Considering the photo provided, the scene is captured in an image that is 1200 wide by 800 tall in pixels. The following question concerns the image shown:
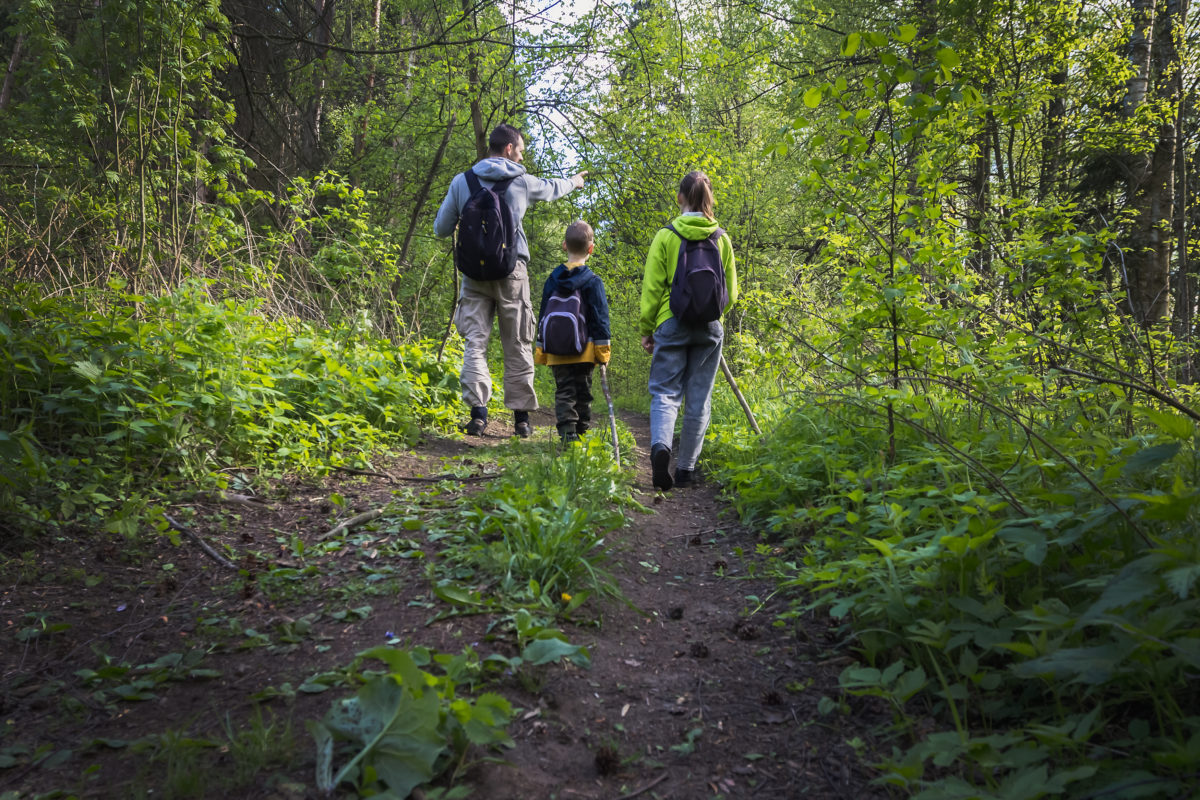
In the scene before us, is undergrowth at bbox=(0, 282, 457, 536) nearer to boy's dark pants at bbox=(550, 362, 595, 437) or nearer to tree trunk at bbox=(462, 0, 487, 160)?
boy's dark pants at bbox=(550, 362, 595, 437)

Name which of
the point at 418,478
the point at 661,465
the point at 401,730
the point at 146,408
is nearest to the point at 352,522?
the point at 418,478

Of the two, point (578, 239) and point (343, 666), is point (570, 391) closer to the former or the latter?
point (578, 239)

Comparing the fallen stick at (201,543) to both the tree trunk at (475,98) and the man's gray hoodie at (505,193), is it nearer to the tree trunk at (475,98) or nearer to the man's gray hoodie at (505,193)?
the man's gray hoodie at (505,193)

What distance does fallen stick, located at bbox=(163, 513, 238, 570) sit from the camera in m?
2.63

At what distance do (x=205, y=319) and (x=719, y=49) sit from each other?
6405 millimetres

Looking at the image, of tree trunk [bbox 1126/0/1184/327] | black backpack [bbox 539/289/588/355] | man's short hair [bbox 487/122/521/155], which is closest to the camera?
black backpack [bbox 539/289/588/355]

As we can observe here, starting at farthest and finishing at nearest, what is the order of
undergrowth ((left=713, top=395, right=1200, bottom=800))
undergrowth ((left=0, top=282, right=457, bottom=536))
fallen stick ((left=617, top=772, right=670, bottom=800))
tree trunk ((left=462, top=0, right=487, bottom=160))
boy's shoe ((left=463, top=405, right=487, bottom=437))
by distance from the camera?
1. tree trunk ((left=462, top=0, right=487, bottom=160))
2. boy's shoe ((left=463, top=405, right=487, bottom=437))
3. undergrowth ((left=0, top=282, right=457, bottom=536))
4. fallen stick ((left=617, top=772, right=670, bottom=800))
5. undergrowth ((left=713, top=395, right=1200, bottom=800))

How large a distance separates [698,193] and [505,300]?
1978 mm

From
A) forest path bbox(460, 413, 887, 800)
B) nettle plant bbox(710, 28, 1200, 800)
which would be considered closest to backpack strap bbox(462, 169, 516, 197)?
nettle plant bbox(710, 28, 1200, 800)

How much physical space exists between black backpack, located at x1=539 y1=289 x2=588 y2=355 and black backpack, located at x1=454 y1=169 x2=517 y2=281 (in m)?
0.61

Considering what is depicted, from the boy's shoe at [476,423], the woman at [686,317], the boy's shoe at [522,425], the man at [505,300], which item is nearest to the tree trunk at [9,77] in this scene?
the man at [505,300]

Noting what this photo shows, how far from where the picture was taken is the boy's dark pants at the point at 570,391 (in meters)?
5.20

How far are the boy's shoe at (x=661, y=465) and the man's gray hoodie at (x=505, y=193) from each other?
2.30 m

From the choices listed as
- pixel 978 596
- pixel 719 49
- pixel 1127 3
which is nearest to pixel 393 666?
pixel 978 596
